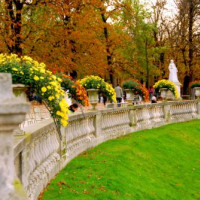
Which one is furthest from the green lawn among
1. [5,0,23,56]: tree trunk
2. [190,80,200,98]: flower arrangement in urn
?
[190,80,200,98]: flower arrangement in urn

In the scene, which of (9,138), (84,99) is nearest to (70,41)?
(84,99)

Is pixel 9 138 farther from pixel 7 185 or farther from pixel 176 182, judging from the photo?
pixel 176 182

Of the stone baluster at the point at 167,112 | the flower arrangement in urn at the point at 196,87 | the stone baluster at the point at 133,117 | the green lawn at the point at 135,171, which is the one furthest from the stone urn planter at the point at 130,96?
the flower arrangement in urn at the point at 196,87

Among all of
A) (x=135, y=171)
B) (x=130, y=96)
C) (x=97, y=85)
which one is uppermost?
(x=97, y=85)

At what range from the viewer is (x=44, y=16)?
811 inches

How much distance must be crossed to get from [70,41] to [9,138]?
791 inches

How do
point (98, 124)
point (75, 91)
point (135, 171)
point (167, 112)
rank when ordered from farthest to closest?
point (167, 112) → point (98, 124) → point (75, 91) → point (135, 171)

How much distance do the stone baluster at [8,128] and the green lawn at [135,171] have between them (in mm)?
3666

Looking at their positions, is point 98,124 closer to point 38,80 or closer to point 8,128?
point 38,80

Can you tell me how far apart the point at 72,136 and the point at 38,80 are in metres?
3.18

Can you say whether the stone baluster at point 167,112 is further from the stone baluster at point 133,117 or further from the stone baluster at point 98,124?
the stone baluster at point 98,124

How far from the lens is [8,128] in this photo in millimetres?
2225

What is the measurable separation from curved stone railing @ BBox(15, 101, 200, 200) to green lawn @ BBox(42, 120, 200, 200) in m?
0.25

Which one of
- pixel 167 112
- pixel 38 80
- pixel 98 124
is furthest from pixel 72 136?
pixel 167 112
